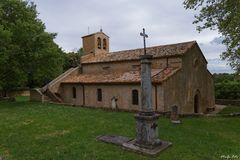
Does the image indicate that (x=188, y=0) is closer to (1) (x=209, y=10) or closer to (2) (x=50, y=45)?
(1) (x=209, y=10)

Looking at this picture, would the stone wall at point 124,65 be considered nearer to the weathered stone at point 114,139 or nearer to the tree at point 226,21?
the tree at point 226,21

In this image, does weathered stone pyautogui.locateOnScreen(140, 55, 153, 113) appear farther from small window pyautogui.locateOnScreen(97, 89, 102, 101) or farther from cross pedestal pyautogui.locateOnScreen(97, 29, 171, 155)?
small window pyautogui.locateOnScreen(97, 89, 102, 101)

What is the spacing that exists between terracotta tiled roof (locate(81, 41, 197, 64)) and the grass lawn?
7.76m

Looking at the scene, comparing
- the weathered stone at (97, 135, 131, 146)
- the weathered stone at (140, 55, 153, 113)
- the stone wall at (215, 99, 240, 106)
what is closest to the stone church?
the stone wall at (215, 99, 240, 106)

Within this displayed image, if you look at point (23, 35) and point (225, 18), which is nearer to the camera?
point (225, 18)

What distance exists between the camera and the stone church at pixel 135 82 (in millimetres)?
21109

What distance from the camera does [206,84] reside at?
26.2 m

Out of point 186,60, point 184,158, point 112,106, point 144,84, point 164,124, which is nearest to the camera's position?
point 184,158

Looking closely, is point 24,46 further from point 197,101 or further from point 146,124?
point 146,124

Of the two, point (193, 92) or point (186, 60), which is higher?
point (186, 60)

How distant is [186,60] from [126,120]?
9687 millimetres

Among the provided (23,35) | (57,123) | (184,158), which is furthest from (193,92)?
(23,35)

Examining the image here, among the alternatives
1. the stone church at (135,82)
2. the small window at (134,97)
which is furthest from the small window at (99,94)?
the small window at (134,97)

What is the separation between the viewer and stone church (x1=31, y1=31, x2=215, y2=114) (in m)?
21.1
